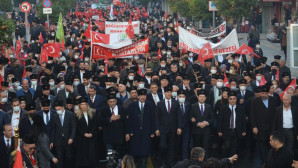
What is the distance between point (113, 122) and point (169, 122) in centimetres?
111

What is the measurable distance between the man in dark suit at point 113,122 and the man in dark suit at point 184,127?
1.17m

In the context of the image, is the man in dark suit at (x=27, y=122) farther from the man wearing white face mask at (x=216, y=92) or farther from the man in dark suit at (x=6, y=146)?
the man wearing white face mask at (x=216, y=92)

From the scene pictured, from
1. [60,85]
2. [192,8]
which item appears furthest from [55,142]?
[192,8]

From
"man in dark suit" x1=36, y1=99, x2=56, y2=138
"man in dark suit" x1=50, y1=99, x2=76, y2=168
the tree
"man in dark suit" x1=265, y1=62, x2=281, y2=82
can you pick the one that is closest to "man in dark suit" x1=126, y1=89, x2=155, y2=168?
"man in dark suit" x1=50, y1=99, x2=76, y2=168

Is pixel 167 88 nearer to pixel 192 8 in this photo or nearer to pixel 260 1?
pixel 192 8

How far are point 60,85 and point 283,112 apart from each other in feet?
17.7

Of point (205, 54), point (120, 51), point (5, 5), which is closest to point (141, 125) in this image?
point (120, 51)

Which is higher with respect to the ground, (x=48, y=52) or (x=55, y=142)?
(x=48, y=52)

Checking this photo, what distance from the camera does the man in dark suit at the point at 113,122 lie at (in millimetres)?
14281

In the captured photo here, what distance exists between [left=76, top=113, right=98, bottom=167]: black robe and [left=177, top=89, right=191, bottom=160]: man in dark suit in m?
1.74

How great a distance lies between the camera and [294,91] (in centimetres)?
1549

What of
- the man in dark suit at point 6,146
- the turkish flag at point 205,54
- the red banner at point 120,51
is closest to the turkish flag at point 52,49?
the red banner at point 120,51

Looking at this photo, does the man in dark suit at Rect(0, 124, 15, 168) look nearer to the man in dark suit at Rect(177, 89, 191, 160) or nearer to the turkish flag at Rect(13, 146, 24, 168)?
the turkish flag at Rect(13, 146, 24, 168)

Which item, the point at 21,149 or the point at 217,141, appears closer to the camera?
the point at 21,149
